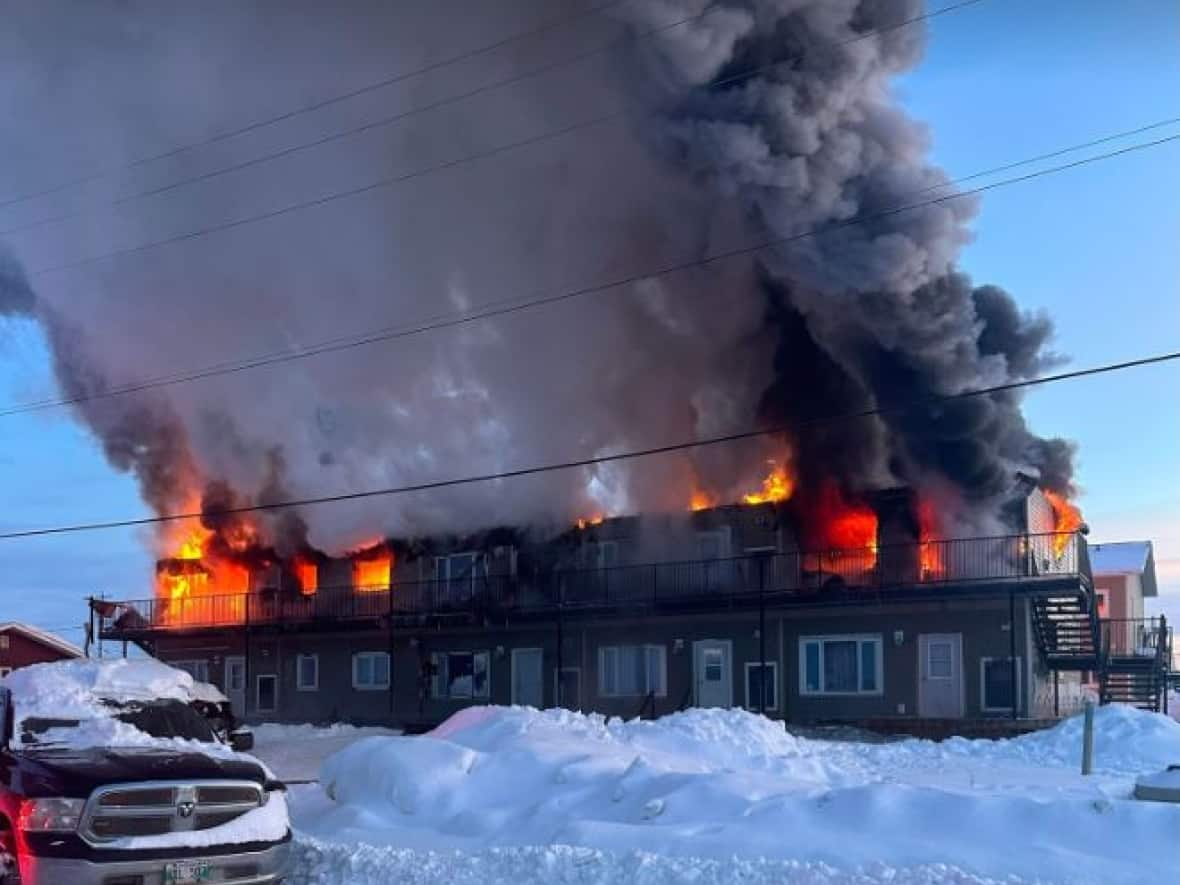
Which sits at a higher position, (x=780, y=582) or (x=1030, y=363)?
(x=1030, y=363)

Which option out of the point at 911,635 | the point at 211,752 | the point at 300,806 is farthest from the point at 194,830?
the point at 911,635

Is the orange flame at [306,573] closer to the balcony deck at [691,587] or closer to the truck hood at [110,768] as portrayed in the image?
the balcony deck at [691,587]

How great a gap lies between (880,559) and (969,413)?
13.5 ft

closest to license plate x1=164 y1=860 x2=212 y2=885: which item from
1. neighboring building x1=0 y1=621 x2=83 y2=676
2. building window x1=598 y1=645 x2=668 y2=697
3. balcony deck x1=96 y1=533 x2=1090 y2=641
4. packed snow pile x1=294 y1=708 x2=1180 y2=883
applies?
packed snow pile x1=294 y1=708 x2=1180 y2=883

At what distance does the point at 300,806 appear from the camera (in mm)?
13102

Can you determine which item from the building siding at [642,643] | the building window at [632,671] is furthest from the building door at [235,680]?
the building window at [632,671]

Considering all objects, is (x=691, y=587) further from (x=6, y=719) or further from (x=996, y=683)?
(x=6, y=719)

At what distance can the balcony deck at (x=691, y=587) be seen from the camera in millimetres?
29172

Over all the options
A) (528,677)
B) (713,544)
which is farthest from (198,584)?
(713,544)

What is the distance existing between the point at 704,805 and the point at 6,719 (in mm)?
5426

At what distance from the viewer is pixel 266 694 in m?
41.7

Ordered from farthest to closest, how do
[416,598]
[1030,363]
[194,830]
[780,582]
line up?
[416,598]
[1030,363]
[780,582]
[194,830]

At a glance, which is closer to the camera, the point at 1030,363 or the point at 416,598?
the point at 1030,363

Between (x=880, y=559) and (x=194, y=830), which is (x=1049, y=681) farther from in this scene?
(x=194, y=830)
